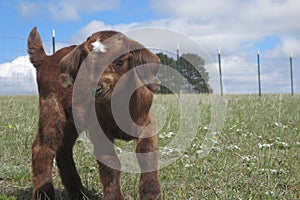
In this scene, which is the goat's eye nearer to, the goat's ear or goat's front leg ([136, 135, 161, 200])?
the goat's ear

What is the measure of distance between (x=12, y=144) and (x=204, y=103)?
5.10m

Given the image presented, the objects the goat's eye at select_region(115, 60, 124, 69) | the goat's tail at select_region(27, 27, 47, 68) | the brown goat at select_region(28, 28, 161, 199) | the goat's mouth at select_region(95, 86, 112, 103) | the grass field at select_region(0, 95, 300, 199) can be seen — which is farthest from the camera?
the goat's tail at select_region(27, 27, 47, 68)

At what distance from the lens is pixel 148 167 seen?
11.4 ft

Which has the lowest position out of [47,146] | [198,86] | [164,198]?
[164,198]

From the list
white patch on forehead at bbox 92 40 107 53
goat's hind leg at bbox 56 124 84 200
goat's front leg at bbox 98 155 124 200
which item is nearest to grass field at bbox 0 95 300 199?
goat's hind leg at bbox 56 124 84 200

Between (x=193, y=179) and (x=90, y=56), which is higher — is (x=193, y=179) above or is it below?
below

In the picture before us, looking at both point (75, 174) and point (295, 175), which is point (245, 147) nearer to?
point (295, 175)

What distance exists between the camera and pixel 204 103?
32.4 ft

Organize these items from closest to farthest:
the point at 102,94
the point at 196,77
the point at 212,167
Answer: the point at 102,94, the point at 212,167, the point at 196,77

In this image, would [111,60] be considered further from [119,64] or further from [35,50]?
[35,50]

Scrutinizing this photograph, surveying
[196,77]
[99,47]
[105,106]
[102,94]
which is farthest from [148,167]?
[196,77]

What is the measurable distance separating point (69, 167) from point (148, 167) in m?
1.10

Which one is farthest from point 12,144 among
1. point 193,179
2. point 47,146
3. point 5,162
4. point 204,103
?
point 204,103

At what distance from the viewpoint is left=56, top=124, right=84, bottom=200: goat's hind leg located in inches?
161
